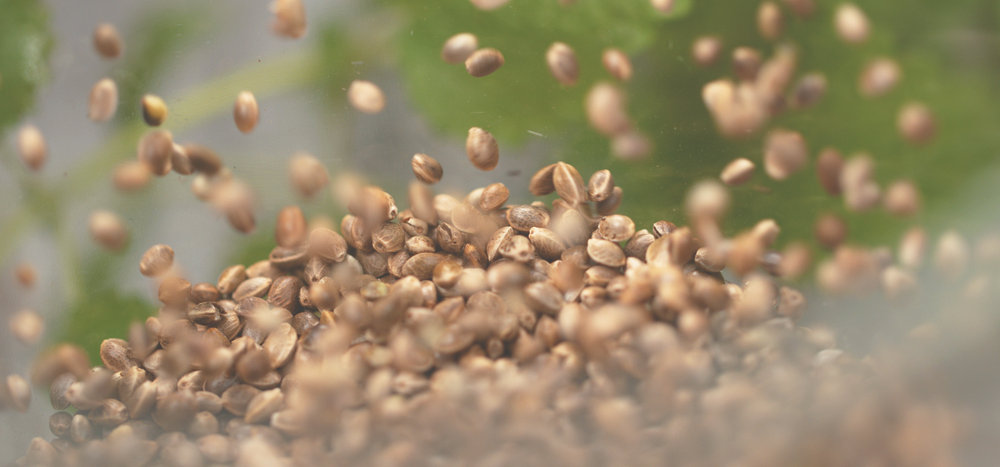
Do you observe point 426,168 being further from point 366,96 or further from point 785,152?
point 785,152

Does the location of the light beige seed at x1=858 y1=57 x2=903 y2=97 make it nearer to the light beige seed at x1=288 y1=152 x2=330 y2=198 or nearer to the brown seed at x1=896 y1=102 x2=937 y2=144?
the brown seed at x1=896 y1=102 x2=937 y2=144

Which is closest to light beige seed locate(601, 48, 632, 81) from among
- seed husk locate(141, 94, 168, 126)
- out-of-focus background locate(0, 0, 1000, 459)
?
out-of-focus background locate(0, 0, 1000, 459)

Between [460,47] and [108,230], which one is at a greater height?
[460,47]

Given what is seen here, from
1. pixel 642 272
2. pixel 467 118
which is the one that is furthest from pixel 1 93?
pixel 642 272

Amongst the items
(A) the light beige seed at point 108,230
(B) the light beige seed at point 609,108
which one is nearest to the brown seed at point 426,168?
(B) the light beige seed at point 609,108

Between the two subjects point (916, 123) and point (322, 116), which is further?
point (322, 116)

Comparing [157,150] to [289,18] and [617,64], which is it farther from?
[617,64]

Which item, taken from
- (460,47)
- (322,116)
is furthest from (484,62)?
(322,116)
